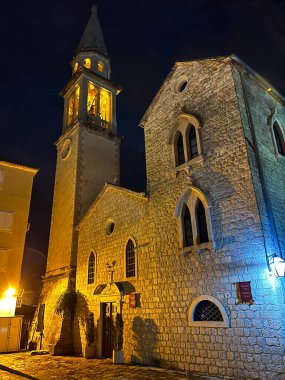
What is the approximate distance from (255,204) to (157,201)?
422 cm

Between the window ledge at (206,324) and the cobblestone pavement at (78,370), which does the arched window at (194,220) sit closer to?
the window ledge at (206,324)

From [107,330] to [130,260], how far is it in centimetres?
342

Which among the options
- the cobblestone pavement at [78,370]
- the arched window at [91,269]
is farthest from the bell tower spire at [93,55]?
the cobblestone pavement at [78,370]

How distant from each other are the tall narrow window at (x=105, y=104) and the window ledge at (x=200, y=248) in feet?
48.9

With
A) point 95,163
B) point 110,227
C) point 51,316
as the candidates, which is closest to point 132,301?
point 110,227

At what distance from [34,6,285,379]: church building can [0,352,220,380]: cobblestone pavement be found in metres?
0.68

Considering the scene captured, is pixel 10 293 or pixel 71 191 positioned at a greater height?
pixel 71 191

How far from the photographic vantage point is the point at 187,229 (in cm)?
995

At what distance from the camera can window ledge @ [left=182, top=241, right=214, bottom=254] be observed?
28.8ft

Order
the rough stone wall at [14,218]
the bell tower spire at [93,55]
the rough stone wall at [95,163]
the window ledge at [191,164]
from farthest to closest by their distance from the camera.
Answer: the bell tower spire at [93,55], the rough stone wall at [95,163], the rough stone wall at [14,218], the window ledge at [191,164]

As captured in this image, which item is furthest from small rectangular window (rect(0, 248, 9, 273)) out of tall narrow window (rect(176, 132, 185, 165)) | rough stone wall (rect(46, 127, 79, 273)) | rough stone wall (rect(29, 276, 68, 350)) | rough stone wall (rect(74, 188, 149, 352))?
tall narrow window (rect(176, 132, 185, 165))

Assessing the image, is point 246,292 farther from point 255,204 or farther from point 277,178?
point 277,178

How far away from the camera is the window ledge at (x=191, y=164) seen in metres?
9.91

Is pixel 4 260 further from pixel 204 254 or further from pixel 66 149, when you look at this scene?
pixel 204 254
